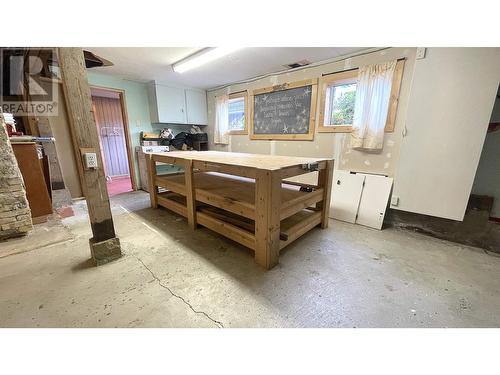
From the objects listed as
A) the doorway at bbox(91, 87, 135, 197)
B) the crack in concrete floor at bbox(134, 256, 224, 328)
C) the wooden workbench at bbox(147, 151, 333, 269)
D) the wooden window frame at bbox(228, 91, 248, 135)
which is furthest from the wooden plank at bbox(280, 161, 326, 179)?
the doorway at bbox(91, 87, 135, 197)

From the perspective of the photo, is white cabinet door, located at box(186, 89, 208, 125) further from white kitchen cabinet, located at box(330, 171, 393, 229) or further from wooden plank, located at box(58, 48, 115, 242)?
white kitchen cabinet, located at box(330, 171, 393, 229)

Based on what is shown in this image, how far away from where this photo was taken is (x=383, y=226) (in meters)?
2.47

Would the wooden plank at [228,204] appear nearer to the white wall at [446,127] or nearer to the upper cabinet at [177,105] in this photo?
the white wall at [446,127]

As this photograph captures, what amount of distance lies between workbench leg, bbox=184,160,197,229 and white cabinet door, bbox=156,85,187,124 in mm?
2549

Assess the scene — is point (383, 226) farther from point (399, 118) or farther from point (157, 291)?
point (157, 291)

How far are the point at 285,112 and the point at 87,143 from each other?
9.39ft

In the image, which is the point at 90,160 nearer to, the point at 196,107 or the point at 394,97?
the point at 394,97

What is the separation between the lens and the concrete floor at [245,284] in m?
1.20

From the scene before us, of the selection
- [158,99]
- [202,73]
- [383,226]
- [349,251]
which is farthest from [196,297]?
[158,99]

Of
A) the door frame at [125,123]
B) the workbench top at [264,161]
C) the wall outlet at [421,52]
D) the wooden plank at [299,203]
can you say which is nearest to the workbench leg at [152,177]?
the workbench top at [264,161]

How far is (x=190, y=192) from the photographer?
Result: 2.25m
